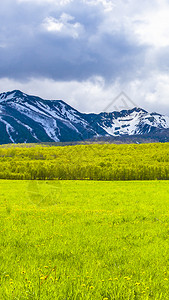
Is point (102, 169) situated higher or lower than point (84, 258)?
lower

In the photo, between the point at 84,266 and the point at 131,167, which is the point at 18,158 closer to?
the point at 131,167

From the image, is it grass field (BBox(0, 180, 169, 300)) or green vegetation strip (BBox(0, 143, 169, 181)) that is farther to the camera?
green vegetation strip (BBox(0, 143, 169, 181))

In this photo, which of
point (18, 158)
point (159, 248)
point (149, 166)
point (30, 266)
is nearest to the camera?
point (30, 266)

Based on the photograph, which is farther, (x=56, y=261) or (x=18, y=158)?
(x=18, y=158)

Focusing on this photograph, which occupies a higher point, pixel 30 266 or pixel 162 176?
pixel 30 266

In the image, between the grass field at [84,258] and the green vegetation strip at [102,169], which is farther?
the green vegetation strip at [102,169]

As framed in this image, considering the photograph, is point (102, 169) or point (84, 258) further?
point (102, 169)

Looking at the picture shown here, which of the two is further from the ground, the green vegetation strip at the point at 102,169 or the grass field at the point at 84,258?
the grass field at the point at 84,258

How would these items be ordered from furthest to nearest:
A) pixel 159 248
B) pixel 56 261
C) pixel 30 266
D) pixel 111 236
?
pixel 111 236 → pixel 159 248 → pixel 56 261 → pixel 30 266

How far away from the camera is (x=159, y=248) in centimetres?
910

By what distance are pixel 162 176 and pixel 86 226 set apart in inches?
2069

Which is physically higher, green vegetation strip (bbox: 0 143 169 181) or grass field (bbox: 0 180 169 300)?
grass field (bbox: 0 180 169 300)

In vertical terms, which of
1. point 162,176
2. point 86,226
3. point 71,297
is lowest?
point 162,176

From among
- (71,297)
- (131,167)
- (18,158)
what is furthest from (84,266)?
(18,158)
